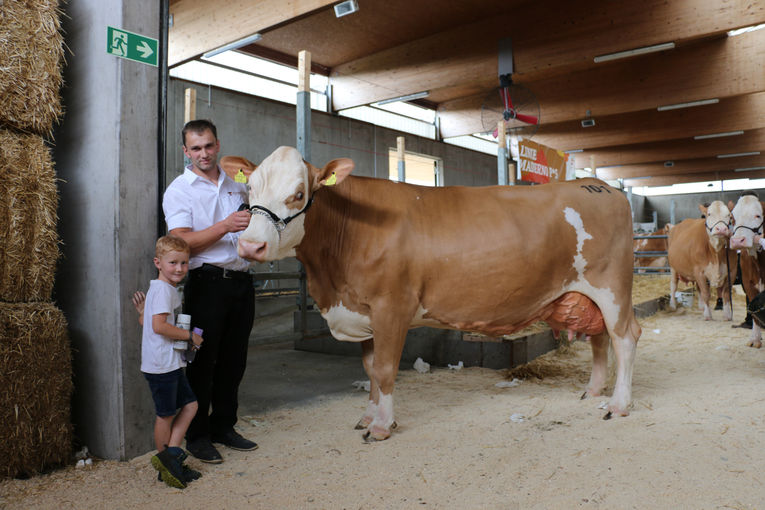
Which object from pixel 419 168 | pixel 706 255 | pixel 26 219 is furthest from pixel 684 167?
pixel 26 219

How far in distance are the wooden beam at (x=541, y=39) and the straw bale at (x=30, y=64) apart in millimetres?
7229

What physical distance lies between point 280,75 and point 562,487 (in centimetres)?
1046

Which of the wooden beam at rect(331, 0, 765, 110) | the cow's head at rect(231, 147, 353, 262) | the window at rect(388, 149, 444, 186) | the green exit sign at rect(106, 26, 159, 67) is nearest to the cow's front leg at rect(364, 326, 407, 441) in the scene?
the cow's head at rect(231, 147, 353, 262)

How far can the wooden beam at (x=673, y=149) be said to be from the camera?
52.4 feet

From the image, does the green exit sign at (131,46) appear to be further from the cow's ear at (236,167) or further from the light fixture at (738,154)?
the light fixture at (738,154)

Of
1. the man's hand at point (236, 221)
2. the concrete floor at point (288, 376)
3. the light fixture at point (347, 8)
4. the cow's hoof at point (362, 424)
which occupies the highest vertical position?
the light fixture at point (347, 8)

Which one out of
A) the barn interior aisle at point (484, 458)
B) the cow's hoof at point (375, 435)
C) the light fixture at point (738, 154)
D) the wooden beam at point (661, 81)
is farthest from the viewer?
the light fixture at point (738, 154)

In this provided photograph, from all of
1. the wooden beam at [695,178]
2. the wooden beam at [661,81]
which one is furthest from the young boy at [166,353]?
the wooden beam at [695,178]

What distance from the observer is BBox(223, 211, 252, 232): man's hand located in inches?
102

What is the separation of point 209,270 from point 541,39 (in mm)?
7369

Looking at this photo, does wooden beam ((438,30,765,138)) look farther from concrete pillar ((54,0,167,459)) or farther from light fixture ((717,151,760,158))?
concrete pillar ((54,0,167,459))

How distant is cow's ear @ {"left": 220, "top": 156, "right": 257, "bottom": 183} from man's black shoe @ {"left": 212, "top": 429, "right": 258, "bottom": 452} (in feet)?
4.73

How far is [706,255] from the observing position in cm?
764

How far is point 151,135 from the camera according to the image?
2.88m
